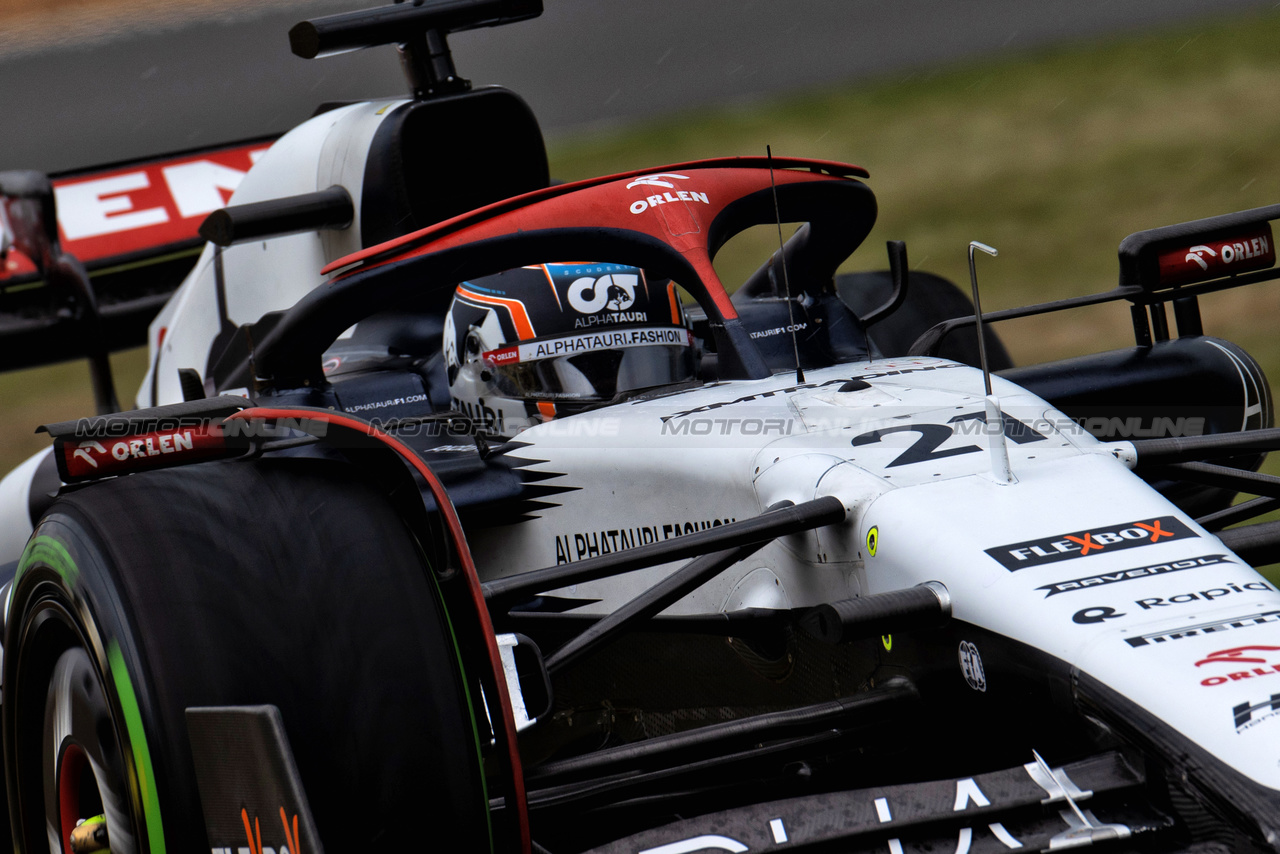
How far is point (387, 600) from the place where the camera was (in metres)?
2.12

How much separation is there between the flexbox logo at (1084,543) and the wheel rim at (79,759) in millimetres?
1302

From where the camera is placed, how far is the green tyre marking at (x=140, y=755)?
204 centimetres

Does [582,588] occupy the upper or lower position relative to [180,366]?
lower

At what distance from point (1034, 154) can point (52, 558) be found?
1150cm

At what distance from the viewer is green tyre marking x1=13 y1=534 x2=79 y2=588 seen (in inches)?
86.4

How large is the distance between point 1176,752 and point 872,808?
369mm

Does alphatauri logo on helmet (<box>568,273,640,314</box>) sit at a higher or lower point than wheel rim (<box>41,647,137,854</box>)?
higher

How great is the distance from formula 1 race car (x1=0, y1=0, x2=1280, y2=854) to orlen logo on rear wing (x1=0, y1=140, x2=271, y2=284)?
2.37m

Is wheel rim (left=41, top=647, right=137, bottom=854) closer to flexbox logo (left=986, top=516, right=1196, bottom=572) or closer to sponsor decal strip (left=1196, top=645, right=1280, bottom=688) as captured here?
flexbox logo (left=986, top=516, right=1196, bottom=572)

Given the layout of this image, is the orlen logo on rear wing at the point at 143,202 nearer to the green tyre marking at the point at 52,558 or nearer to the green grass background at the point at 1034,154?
the green tyre marking at the point at 52,558

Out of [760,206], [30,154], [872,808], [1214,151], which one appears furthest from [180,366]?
[30,154]

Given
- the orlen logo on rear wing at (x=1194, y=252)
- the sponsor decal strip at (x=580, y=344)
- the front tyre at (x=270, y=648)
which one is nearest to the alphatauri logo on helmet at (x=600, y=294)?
the sponsor decal strip at (x=580, y=344)

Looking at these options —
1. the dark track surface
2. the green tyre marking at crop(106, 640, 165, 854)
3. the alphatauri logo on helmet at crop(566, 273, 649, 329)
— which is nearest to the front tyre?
the green tyre marking at crop(106, 640, 165, 854)

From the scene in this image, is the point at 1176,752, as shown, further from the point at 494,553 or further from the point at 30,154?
the point at 30,154
